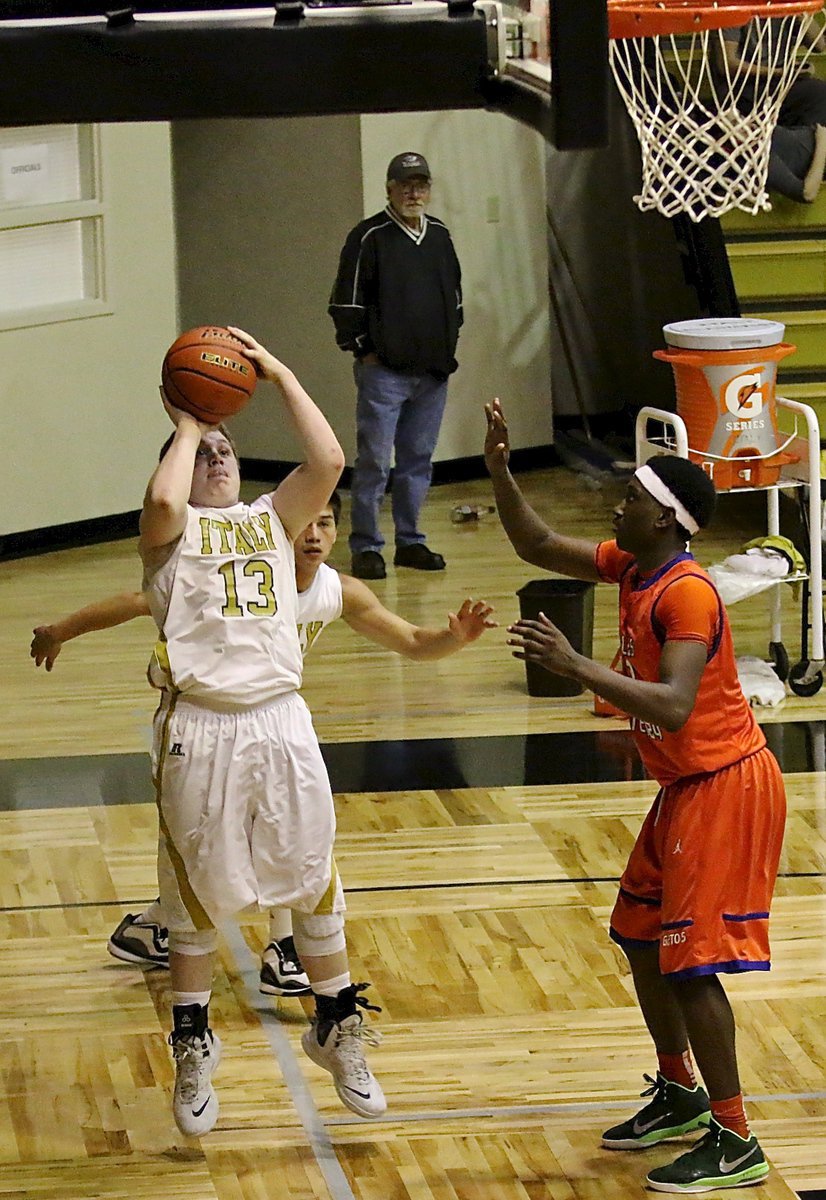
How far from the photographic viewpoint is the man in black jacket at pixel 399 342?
Result: 8.87 meters

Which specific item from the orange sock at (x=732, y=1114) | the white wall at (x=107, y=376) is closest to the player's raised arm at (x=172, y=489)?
the orange sock at (x=732, y=1114)

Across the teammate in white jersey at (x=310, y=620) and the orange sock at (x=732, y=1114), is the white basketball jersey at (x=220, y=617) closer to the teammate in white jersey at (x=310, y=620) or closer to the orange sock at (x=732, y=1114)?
the teammate in white jersey at (x=310, y=620)

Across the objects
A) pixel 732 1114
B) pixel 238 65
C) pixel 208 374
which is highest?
pixel 238 65

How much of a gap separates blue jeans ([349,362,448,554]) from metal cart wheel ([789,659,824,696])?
2.63m

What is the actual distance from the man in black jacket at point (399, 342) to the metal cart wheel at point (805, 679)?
2541mm

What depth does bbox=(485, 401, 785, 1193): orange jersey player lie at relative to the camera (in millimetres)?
3629

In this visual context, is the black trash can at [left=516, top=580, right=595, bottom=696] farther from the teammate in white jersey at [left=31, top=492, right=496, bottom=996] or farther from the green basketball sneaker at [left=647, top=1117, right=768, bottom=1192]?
the green basketball sneaker at [left=647, top=1117, right=768, bottom=1192]

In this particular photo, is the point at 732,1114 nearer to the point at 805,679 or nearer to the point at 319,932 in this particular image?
the point at 319,932

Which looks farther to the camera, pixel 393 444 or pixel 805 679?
pixel 393 444

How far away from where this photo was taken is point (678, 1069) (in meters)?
3.85

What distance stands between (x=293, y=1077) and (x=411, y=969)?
60 centimetres

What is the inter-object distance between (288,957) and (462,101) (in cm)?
241

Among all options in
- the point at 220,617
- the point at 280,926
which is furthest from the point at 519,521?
the point at 280,926

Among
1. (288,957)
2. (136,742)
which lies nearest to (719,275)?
(136,742)
